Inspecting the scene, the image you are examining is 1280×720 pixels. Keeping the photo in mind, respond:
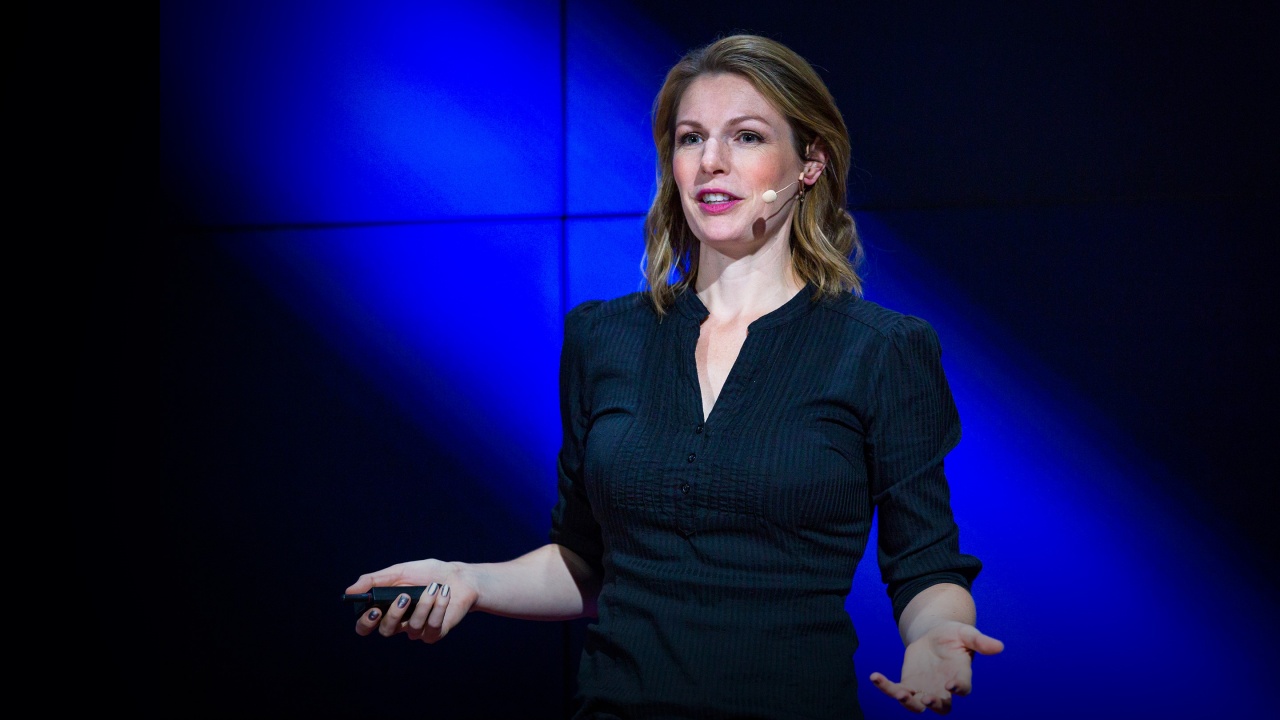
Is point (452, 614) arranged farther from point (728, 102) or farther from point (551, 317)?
point (551, 317)

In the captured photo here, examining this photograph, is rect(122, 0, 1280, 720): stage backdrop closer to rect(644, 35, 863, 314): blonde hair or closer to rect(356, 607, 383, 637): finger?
rect(644, 35, 863, 314): blonde hair

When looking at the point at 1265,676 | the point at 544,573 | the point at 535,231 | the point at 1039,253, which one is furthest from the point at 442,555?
the point at 1265,676

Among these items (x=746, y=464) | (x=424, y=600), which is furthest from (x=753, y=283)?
(x=424, y=600)

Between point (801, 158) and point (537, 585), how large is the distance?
715 millimetres

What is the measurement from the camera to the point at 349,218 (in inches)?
94.8

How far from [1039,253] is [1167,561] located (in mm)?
618

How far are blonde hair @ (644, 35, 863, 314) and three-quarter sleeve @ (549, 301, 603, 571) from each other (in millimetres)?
149

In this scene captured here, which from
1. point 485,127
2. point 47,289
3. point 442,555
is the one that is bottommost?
point 442,555

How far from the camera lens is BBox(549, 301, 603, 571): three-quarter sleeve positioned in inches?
63.4

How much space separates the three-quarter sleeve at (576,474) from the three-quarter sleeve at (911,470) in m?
0.42

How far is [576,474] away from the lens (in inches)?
63.1

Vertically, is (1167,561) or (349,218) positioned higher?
(349,218)

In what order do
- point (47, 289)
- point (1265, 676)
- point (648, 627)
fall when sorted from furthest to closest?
point (47, 289)
point (1265, 676)
point (648, 627)

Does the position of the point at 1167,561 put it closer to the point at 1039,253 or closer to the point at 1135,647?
the point at 1135,647
